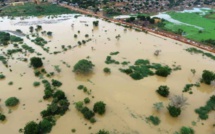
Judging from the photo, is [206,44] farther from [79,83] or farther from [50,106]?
[50,106]

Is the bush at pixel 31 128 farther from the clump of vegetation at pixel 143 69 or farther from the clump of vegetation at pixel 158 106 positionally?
the clump of vegetation at pixel 143 69

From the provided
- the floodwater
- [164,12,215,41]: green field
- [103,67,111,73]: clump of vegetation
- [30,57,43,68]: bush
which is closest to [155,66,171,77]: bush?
the floodwater

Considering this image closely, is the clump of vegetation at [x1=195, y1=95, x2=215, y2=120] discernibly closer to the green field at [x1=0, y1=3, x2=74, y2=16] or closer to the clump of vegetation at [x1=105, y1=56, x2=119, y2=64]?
the clump of vegetation at [x1=105, y1=56, x2=119, y2=64]

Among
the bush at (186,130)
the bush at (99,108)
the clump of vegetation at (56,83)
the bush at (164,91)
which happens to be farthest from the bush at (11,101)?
the bush at (186,130)

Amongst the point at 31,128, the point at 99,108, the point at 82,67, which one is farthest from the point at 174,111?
the point at 31,128

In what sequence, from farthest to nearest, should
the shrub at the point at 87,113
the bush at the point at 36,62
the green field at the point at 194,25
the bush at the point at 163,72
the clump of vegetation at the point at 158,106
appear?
the green field at the point at 194,25, the bush at the point at 36,62, the bush at the point at 163,72, the clump of vegetation at the point at 158,106, the shrub at the point at 87,113

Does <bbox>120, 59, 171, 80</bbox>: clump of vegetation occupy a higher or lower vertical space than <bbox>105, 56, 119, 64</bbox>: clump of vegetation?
lower

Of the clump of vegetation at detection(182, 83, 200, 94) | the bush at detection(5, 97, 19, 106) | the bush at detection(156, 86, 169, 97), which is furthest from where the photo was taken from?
the clump of vegetation at detection(182, 83, 200, 94)
